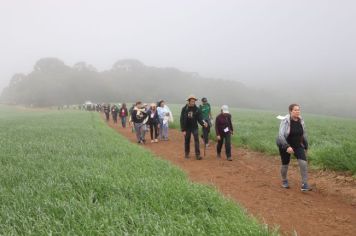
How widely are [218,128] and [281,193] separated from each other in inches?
228

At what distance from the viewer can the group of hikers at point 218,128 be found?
10.2m

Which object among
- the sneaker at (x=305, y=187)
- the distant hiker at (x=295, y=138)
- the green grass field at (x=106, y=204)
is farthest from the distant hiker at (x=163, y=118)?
the green grass field at (x=106, y=204)

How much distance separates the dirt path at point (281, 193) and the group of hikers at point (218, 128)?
557 mm

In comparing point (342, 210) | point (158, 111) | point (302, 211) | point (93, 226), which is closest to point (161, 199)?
point (93, 226)

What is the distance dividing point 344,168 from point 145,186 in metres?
6.76

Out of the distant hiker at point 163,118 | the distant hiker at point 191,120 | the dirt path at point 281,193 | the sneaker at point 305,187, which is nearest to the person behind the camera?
the dirt path at point 281,193

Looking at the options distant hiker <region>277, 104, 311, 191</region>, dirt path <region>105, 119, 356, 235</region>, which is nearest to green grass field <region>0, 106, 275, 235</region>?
dirt path <region>105, 119, 356, 235</region>

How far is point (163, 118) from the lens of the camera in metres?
22.1

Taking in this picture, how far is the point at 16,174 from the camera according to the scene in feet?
27.0

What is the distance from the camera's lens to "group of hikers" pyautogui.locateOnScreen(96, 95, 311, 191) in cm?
1017

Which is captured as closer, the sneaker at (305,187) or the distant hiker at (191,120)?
the sneaker at (305,187)

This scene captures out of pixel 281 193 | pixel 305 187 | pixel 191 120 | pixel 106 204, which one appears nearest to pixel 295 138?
pixel 305 187

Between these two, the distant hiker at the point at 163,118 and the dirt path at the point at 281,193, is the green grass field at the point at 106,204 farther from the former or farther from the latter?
the distant hiker at the point at 163,118

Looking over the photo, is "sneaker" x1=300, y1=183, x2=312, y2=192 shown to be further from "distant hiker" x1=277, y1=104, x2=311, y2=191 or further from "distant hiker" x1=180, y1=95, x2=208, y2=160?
"distant hiker" x1=180, y1=95, x2=208, y2=160
